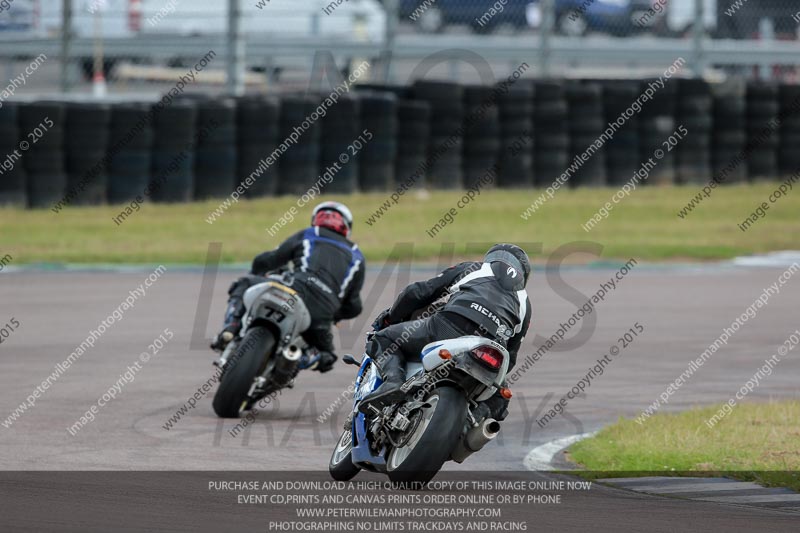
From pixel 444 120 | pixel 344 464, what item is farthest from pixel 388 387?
pixel 444 120

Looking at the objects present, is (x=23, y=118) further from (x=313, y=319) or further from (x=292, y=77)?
(x=313, y=319)

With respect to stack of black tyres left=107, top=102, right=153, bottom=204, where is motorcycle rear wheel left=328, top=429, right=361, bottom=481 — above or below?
above

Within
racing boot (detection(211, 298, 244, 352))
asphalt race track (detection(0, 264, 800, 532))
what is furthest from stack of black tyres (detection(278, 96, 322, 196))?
racing boot (detection(211, 298, 244, 352))

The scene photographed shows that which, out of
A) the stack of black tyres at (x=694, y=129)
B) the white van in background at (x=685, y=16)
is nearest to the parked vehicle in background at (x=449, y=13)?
the white van in background at (x=685, y=16)

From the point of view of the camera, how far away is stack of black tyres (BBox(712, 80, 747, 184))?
75.3 ft

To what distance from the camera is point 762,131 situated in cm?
2341

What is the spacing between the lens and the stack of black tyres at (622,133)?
22.3 meters

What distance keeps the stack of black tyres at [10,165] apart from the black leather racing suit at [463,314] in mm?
12582

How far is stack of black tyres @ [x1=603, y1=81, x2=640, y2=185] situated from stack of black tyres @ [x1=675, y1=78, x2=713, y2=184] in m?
0.80

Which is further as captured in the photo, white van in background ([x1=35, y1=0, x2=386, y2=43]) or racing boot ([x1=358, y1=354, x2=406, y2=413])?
white van in background ([x1=35, y1=0, x2=386, y2=43])

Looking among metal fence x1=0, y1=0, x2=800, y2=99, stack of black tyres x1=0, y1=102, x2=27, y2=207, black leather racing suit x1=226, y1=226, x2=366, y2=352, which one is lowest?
stack of black tyres x1=0, y1=102, x2=27, y2=207

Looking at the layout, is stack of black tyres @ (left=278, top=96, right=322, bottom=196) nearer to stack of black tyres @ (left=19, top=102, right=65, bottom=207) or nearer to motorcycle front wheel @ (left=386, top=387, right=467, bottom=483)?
stack of black tyres @ (left=19, top=102, right=65, bottom=207)

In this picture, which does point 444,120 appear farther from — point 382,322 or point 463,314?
point 463,314

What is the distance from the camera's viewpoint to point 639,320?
1440cm
